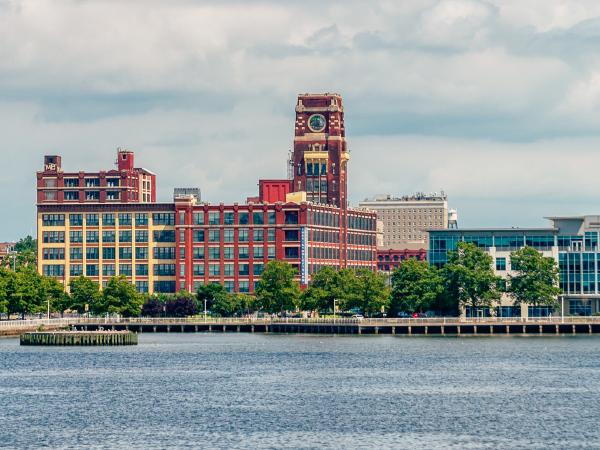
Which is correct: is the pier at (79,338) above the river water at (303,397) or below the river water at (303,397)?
above

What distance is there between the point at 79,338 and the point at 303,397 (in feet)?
258

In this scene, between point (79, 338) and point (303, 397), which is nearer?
point (303, 397)

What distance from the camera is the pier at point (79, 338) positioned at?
6998 inches

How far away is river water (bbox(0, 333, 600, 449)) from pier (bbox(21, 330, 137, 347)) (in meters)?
5.18

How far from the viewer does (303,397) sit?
109 metres

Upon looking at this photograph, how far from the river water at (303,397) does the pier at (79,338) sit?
5175 mm

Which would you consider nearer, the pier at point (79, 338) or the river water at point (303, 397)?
the river water at point (303, 397)

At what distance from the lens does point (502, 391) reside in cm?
11406

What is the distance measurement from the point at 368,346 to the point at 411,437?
89.3 m

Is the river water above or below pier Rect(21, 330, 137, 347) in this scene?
below

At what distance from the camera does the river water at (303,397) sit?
8631 centimetres

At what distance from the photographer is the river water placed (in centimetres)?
8631

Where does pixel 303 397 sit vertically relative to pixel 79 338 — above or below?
below

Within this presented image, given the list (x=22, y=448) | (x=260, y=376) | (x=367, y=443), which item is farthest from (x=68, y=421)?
(x=260, y=376)
